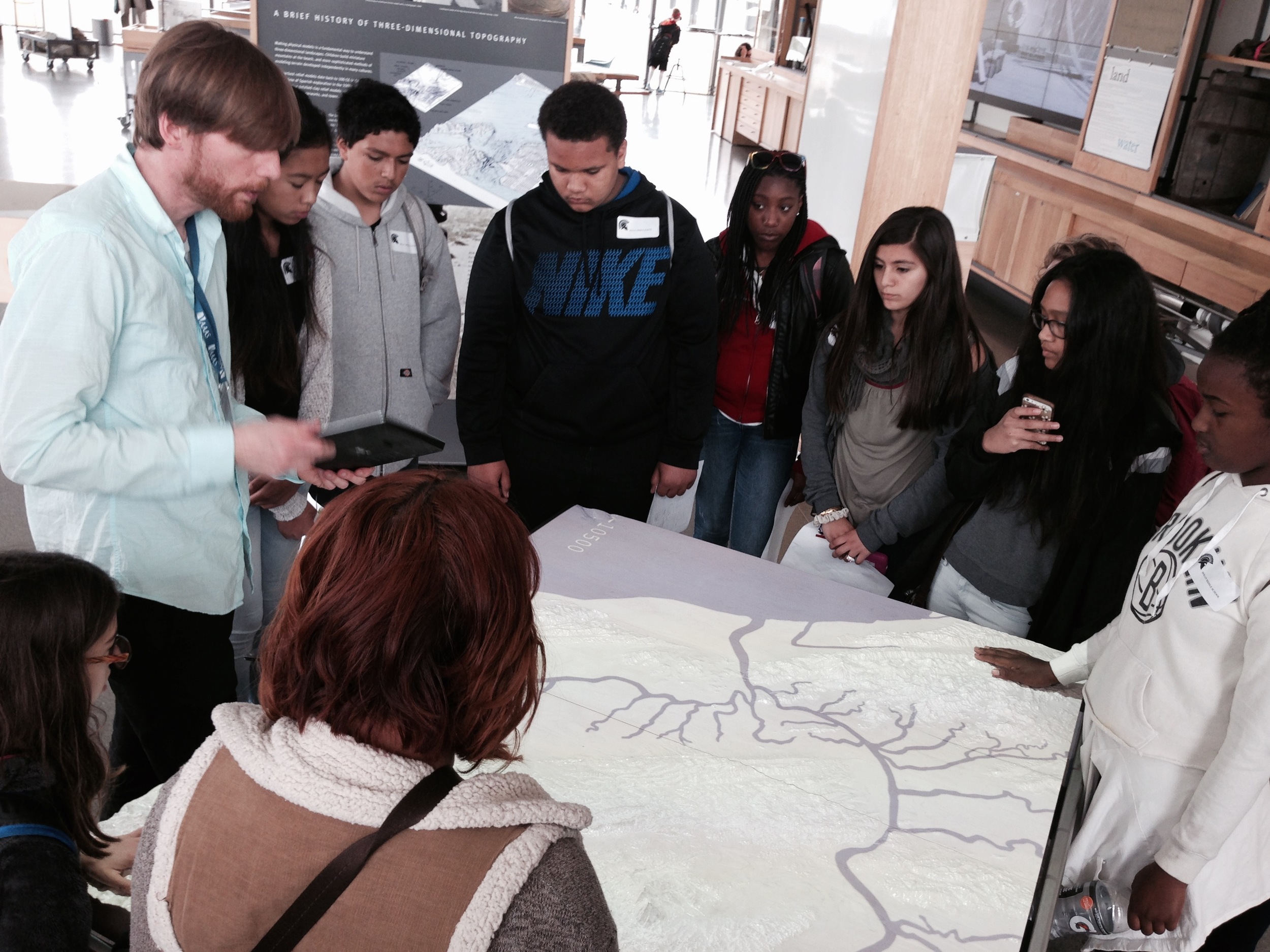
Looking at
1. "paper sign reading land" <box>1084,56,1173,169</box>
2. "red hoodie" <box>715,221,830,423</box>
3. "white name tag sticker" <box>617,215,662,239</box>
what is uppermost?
A: "paper sign reading land" <box>1084,56,1173,169</box>

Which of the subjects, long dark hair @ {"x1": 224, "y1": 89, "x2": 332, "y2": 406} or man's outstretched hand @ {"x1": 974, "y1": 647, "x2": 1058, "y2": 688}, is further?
long dark hair @ {"x1": 224, "y1": 89, "x2": 332, "y2": 406}

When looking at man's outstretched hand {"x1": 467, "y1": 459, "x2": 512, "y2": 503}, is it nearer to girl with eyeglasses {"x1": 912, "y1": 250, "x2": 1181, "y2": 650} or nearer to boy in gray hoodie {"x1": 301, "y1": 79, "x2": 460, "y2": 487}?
boy in gray hoodie {"x1": 301, "y1": 79, "x2": 460, "y2": 487}

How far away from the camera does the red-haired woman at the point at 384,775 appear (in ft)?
2.39

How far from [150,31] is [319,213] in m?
6.06

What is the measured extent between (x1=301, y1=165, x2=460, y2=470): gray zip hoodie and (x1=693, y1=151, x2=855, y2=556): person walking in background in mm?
739

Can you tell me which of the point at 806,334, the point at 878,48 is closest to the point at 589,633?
the point at 806,334

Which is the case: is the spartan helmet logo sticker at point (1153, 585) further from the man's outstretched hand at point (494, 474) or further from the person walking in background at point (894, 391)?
the man's outstretched hand at point (494, 474)

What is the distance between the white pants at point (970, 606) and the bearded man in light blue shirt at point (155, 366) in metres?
1.36

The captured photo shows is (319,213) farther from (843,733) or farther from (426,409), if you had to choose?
(843,733)

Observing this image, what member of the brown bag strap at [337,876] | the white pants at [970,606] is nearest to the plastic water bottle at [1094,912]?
the white pants at [970,606]

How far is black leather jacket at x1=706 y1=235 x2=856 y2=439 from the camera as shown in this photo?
98.8 inches

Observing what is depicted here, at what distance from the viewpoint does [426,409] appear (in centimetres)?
247

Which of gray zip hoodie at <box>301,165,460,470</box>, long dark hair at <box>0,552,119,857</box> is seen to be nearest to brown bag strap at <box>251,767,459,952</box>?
long dark hair at <box>0,552,119,857</box>

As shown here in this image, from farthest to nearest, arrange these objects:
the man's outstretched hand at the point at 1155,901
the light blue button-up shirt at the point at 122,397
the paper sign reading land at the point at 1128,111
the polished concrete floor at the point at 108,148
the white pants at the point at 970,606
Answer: the paper sign reading land at the point at 1128,111
the polished concrete floor at the point at 108,148
the white pants at the point at 970,606
the man's outstretched hand at the point at 1155,901
the light blue button-up shirt at the point at 122,397
